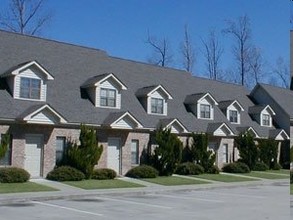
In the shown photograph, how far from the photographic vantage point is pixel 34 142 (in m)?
24.7

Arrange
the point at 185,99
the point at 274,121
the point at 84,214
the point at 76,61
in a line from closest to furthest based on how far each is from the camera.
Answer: the point at 84,214 < the point at 76,61 < the point at 185,99 < the point at 274,121

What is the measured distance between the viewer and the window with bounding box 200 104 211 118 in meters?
35.7

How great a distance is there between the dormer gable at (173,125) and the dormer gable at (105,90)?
3.06m

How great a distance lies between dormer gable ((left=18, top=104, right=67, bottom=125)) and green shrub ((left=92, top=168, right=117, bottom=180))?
3216 millimetres

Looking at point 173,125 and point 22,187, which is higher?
point 173,125

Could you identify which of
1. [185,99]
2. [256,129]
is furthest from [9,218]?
[256,129]

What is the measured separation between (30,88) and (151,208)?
12794 mm

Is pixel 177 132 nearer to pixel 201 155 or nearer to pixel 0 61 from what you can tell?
pixel 201 155

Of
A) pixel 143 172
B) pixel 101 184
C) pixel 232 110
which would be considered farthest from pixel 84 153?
pixel 232 110

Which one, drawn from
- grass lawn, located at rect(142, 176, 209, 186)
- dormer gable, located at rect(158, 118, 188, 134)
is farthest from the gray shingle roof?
grass lawn, located at rect(142, 176, 209, 186)

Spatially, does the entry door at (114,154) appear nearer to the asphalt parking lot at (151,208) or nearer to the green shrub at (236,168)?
the asphalt parking lot at (151,208)

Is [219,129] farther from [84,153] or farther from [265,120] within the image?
[84,153]

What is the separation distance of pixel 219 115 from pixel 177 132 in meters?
7.40

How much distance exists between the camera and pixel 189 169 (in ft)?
99.0
